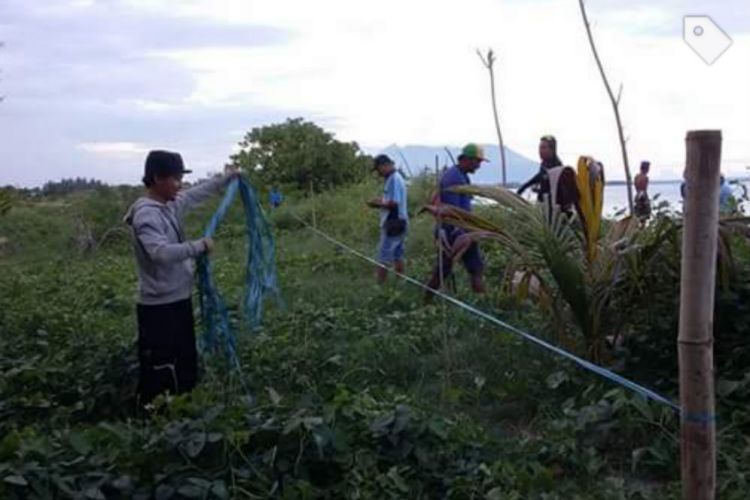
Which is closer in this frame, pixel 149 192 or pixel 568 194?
pixel 149 192

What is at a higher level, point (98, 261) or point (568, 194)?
point (568, 194)

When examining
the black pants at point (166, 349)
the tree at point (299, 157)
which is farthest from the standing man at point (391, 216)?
the tree at point (299, 157)

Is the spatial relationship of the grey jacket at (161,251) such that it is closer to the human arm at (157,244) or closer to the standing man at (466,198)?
the human arm at (157,244)

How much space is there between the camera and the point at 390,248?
10000mm

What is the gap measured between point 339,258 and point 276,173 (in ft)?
35.4

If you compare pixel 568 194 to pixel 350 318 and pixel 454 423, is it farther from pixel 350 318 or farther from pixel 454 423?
pixel 454 423

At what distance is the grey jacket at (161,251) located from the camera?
5.08 metres

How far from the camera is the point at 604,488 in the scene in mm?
4254

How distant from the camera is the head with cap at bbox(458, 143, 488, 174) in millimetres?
8234

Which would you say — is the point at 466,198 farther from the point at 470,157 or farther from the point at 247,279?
the point at 247,279

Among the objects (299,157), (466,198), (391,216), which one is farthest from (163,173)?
(299,157)

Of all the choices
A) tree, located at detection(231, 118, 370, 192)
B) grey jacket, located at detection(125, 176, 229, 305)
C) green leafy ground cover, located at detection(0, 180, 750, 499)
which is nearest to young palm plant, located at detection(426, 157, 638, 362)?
green leafy ground cover, located at detection(0, 180, 750, 499)

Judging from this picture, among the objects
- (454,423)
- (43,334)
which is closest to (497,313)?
(454,423)

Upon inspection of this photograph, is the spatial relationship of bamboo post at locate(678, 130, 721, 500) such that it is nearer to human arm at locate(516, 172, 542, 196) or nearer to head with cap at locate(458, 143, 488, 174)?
human arm at locate(516, 172, 542, 196)
